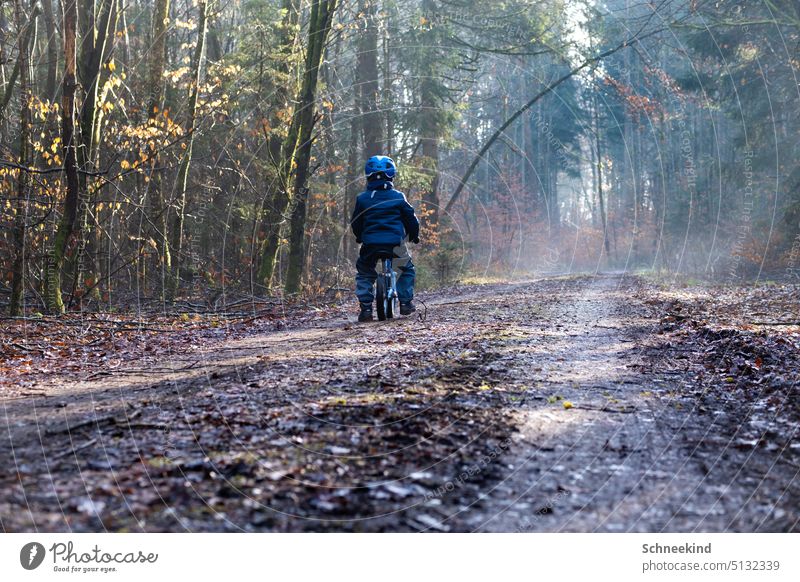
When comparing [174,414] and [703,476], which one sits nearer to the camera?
[703,476]

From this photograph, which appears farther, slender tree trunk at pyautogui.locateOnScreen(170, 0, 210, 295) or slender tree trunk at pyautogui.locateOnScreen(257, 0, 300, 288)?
slender tree trunk at pyautogui.locateOnScreen(257, 0, 300, 288)

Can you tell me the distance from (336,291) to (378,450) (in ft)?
50.6

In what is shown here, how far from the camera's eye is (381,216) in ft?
39.9

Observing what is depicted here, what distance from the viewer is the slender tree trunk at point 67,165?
12.7 m

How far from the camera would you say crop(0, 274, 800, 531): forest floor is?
3650mm

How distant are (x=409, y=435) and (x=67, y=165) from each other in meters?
10.0

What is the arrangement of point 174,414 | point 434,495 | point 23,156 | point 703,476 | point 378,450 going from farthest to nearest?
point 23,156 < point 174,414 < point 378,450 < point 703,476 < point 434,495

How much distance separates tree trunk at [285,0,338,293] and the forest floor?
9652 mm

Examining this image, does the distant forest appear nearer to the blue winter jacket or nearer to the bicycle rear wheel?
the blue winter jacket

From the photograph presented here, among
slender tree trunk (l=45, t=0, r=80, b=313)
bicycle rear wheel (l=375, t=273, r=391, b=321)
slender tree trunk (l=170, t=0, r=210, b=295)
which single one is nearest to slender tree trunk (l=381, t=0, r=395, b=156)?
slender tree trunk (l=170, t=0, r=210, b=295)

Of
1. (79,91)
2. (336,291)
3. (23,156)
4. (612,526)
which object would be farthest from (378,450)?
(336,291)

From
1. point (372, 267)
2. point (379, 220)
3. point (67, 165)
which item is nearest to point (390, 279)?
point (372, 267)

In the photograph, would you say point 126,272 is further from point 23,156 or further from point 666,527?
point 666,527

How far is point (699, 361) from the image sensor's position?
8086mm
